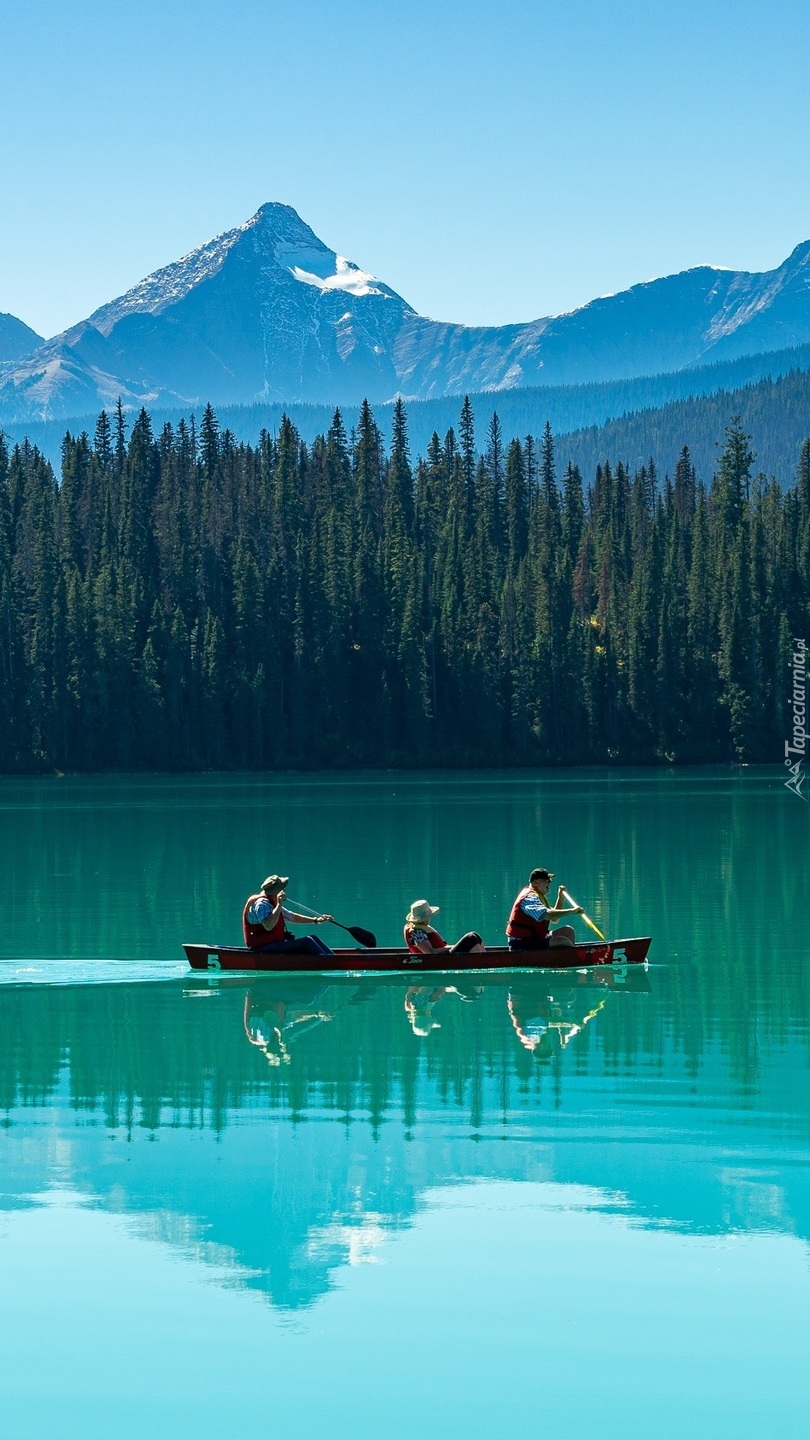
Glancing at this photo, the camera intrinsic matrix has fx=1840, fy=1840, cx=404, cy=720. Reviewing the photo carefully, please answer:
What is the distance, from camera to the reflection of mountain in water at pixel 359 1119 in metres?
16.8

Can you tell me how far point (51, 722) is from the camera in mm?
142875

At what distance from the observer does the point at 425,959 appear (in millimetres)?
31891

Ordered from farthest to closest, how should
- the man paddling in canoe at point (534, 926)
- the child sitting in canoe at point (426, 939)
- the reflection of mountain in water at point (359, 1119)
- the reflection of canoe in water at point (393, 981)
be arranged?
1. the man paddling in canoe at point (534, 926)
2. the child sitting in canoe at point (426, 939)
3. the reflection of canoe in water at point (393, 981)
4. the reflection of mountain in water at point (359, 1119)

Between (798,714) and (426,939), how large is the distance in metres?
105

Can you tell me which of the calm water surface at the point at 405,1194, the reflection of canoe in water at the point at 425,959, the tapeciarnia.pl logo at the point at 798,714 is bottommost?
the calm water surface at the point at 405,1194

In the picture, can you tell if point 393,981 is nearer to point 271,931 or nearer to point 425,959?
point 425,959

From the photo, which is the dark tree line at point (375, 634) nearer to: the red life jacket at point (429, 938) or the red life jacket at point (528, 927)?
the red life jacket at point (528, 927)

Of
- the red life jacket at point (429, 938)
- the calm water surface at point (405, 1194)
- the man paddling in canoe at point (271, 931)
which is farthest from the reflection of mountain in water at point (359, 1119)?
the man paddling in canoe at point (271, 931)

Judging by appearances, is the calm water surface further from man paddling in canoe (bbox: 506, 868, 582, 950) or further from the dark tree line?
the dark tree line

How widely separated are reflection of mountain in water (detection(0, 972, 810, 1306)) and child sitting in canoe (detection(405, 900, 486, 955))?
83.5 inches

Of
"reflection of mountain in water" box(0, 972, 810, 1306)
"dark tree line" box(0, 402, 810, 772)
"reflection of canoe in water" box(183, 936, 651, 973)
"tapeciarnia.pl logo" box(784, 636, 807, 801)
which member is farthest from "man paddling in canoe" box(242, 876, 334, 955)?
"dark tree line" box(0, 402, 810, 772)

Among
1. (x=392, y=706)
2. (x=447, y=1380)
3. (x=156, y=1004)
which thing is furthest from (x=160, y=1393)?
(x=392, y=706)

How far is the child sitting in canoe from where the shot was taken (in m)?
31.8

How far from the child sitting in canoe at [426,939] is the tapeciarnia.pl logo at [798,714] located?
281 ft
